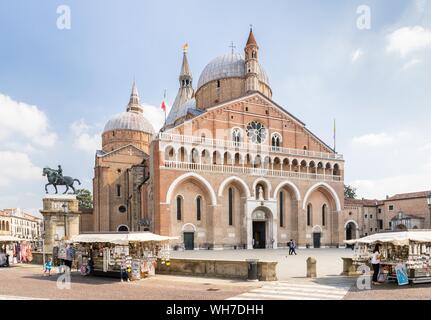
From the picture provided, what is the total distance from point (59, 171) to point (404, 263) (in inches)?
928

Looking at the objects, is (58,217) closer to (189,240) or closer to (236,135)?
(189,240)

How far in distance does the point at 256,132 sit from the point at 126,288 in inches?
1161

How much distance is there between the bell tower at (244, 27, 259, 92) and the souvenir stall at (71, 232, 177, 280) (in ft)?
101

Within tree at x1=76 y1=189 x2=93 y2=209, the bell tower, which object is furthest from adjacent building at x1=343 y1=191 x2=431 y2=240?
tree at x1=76 y1=189 x2=93 y2=209

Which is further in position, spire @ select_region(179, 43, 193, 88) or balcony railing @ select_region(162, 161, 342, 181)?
spire @ select_region(179, 43, 193, 88)

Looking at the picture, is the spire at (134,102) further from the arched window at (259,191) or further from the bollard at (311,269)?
the bollard at (311,269)

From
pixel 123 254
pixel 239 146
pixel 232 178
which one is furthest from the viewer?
pixel 239 146

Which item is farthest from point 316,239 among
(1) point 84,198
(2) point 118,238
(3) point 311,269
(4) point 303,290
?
(1) point 84,198

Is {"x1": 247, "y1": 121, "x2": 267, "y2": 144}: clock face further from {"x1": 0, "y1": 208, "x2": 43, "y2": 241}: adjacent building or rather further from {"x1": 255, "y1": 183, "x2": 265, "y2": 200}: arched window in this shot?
{"x1": 0, "y1": 208, "x2": 43, "y2": 241}: adjacent building

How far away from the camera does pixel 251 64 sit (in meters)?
46.7

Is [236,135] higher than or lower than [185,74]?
lower

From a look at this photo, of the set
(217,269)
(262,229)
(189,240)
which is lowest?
(189,240)

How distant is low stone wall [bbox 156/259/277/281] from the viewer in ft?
47.1

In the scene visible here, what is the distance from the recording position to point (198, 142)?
37.1 meters
